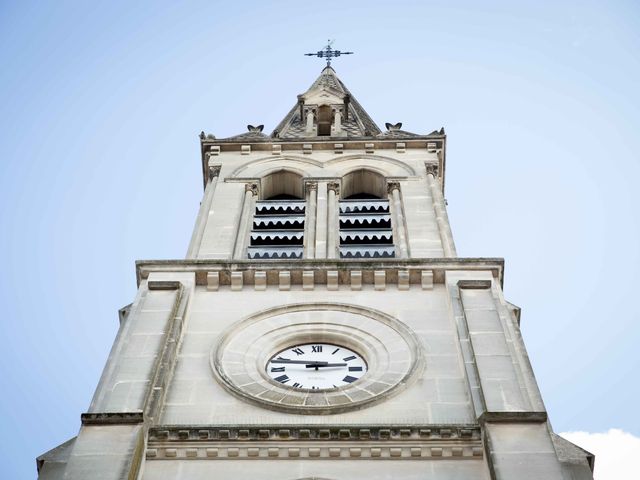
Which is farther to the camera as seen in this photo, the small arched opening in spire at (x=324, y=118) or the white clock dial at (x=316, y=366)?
the small arched opening in spire at (x=324, y=118)

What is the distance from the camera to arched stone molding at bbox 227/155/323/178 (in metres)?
35.3

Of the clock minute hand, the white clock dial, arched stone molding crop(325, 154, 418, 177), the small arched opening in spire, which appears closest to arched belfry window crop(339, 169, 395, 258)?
arched stone molding crop(325, 154, 418, 177)

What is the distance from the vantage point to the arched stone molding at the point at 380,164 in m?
35.3

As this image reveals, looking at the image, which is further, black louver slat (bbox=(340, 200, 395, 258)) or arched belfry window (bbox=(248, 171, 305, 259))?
arched belfry window (bbox=(248, 171, 305, 259))

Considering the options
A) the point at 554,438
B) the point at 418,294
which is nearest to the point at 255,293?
the point at 418,294

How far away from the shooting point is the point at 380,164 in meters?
35.9

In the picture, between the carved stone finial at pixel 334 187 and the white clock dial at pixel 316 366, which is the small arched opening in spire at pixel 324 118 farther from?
the white clock dial at pixel 316 366

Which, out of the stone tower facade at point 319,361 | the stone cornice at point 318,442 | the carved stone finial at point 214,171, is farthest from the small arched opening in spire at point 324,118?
the stone cornice at point 318,442

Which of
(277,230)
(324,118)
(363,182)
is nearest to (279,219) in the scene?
(277,230)

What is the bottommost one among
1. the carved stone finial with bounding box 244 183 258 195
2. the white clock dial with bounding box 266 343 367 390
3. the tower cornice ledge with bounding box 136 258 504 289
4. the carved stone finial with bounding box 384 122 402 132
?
the white clock dial with bounding box 266 343 367 390

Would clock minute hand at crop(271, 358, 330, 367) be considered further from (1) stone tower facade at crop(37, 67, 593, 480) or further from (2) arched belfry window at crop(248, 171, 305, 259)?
(2) arched belfry window at crop(248, 171, 305, 259)

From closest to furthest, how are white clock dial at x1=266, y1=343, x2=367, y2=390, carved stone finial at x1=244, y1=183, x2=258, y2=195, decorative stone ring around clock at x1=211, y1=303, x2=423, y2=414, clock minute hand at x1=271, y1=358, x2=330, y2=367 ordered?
decorative stone ring around clock at x1=211, y1=303, x2=423, y2=414
white clock dial at x1=266, y1=343, x2=367, y2=390
clock minute hand at x1=271, y1=358, x2=330, y2=367
carved stone finial at x1=244, y1=183, x2=258, y2=195

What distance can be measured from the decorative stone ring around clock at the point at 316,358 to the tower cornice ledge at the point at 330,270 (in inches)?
45.8

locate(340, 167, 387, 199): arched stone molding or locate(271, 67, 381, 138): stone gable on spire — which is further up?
locate(271, 67, 381, 138): stone gable on spire
